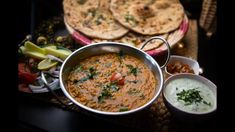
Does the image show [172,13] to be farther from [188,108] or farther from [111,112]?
[111,112]

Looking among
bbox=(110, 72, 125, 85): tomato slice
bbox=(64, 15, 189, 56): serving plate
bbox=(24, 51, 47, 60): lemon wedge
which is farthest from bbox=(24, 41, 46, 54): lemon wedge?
bbox=(110, 72, 125, 85): tomato slice

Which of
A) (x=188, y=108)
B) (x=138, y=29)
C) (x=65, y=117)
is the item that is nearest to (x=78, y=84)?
(x=65, y=117)

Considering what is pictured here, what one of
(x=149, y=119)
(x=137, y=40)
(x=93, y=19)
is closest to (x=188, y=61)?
(x=137, y=40)

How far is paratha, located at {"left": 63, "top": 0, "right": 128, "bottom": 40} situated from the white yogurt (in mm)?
755

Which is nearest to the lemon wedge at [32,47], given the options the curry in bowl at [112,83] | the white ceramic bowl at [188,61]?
the curry in bowl at [112,83]

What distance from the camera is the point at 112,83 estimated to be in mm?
1854

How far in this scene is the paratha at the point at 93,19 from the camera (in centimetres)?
241

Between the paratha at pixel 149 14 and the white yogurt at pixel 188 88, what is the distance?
2.27 ft

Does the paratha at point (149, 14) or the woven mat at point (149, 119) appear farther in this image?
the paratha at point (149, 14)

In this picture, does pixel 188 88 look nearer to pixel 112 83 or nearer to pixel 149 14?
pixel 112 83

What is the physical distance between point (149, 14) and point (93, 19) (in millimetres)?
538

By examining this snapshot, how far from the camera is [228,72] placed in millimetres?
793

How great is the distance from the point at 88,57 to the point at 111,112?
0.62m

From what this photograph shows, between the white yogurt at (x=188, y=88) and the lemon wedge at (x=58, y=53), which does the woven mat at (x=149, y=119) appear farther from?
the lemon wedge at (x=58, y=53)
